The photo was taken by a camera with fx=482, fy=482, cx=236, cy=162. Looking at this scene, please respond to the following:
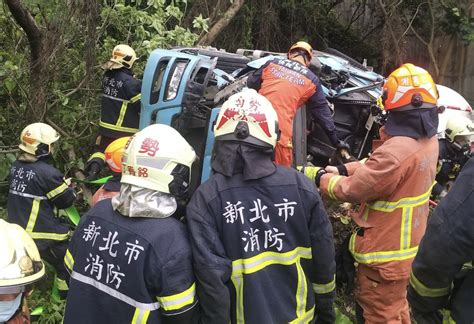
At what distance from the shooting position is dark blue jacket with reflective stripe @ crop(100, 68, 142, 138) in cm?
526

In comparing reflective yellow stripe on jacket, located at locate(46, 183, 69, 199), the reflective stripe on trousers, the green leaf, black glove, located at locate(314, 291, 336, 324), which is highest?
the green leaf

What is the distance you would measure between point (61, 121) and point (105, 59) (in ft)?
3.09

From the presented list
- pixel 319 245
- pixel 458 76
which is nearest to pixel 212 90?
pixel 319 245

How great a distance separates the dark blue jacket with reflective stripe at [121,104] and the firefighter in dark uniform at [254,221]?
315 centimetres

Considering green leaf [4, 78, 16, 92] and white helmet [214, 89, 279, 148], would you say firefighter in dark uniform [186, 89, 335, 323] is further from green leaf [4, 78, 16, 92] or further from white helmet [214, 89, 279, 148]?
green leaf [4, 78, 16, 92]

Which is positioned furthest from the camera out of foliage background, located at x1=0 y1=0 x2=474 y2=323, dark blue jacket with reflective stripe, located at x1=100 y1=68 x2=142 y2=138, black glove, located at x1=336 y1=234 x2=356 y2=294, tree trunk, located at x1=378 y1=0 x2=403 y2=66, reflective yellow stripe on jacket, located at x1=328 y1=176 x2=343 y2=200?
tree trunk, located at x1=378 y1=0 x2=403 y2=66

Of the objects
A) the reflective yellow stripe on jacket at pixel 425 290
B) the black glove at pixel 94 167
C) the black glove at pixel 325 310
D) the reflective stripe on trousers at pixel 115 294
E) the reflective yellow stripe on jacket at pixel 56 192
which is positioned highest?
the reflective yellow stripe on jacket at pixel 425 290

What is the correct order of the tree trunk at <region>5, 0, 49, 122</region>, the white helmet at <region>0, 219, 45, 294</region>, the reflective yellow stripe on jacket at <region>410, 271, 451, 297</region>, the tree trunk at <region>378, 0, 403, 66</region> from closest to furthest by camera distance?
the white helmet at <region>0, 219, 45, 294</region>
the reflective yellow stripe on jacket at <region>410, 271, 451, 297</region>
the tree trunk at <region>5, 0, 49, 122</region>
the tree trunk at <region>378, 0, 403, 66</region>

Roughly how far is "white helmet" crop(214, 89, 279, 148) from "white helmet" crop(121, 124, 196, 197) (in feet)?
0.75

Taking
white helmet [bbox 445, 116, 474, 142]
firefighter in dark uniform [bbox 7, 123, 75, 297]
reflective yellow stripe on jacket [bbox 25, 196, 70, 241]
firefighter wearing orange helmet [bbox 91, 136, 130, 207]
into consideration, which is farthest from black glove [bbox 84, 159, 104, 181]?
white helmet [bbox 445, 116, 474, 142]

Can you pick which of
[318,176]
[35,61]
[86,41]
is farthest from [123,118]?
[318,176]

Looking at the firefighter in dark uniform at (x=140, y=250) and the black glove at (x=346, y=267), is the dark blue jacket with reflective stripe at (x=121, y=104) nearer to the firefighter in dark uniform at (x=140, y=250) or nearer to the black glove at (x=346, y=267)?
the black glove at (x=346, y=267)

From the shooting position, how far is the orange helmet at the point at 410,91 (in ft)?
9.37

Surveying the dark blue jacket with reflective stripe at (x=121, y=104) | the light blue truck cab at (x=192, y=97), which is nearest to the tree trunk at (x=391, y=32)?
the light blue truck cab at (x=192, y=97)
